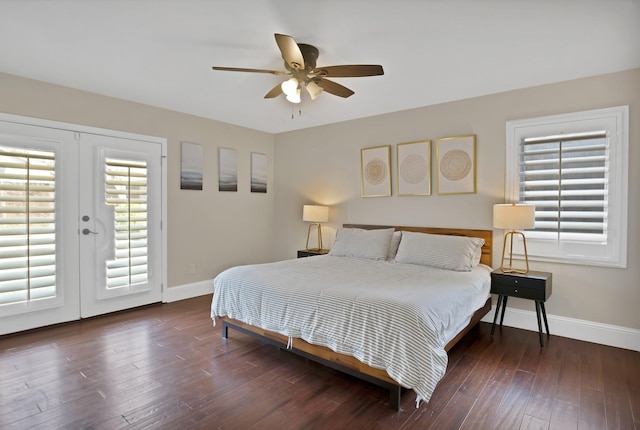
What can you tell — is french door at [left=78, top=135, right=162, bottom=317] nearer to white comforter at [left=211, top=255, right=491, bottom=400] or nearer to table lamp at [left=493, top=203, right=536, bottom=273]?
white comforter at [left=211, top=255, right=491, bottom=400]

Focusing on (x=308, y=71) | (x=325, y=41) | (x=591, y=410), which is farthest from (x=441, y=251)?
(x=325, y=41)

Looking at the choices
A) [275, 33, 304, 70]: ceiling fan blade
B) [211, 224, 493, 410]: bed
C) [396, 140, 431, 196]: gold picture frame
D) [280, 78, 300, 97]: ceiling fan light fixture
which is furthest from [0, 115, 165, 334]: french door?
[396, 140, 431, 196]: gold picture frame

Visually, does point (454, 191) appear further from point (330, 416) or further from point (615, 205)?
point (330, 416)

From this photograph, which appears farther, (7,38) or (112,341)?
(112,341)

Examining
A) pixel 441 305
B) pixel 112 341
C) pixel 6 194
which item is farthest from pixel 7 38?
pixel 441 305

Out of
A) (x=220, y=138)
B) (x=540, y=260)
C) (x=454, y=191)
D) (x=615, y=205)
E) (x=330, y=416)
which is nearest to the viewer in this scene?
(x=330, y=416)

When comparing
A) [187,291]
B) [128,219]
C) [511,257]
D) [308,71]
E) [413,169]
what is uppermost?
[308,71]

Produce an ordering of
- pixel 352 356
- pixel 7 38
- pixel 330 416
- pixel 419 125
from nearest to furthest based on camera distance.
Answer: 1. pixel 330 416
2. pixel 352 356
3. pixel 7 38
4. pixel 419 125

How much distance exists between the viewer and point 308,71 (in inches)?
109

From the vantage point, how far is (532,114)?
3.58 m

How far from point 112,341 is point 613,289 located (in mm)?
4705

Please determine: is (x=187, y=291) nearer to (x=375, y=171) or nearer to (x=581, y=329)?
(x=375, y=171)

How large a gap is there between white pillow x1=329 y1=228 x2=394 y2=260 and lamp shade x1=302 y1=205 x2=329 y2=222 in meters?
A: 0.66

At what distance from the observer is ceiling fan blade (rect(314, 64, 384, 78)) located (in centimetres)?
254
